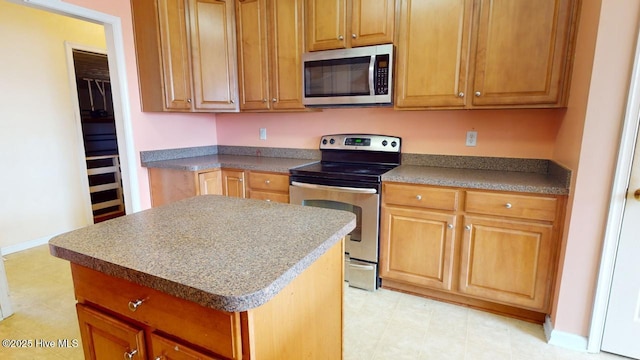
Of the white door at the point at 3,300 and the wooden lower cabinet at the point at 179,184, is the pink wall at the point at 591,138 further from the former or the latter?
the white door at the point at 3,300

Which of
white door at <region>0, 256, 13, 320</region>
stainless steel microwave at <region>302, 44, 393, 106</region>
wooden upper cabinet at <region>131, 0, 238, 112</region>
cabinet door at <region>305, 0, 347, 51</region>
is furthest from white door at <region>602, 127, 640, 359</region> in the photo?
white door at <region>0, 256, 13, 320</region>

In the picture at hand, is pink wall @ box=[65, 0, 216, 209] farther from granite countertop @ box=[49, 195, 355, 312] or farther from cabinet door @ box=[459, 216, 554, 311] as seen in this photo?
cabinet door @ box=[459, 216, 554, 311]

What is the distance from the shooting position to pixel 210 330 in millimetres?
773

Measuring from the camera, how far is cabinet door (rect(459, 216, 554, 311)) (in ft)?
6.15

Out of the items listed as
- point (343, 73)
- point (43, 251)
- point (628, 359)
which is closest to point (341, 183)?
point (343, 73)

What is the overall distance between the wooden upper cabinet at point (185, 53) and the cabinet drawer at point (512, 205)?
84.3 inches

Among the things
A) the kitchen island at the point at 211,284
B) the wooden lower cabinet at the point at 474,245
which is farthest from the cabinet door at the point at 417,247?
the kitchen island at the point at 211,284

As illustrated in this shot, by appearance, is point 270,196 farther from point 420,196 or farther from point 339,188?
point 420,196

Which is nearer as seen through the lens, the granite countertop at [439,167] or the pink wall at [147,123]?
the granite countertop at [439,167]

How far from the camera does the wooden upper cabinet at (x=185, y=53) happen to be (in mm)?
2559

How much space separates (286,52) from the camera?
8.63 feet

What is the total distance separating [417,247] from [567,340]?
91 cm

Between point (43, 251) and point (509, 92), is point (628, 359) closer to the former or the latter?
point (509, 92)

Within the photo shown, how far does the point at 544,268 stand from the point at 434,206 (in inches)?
27.0
